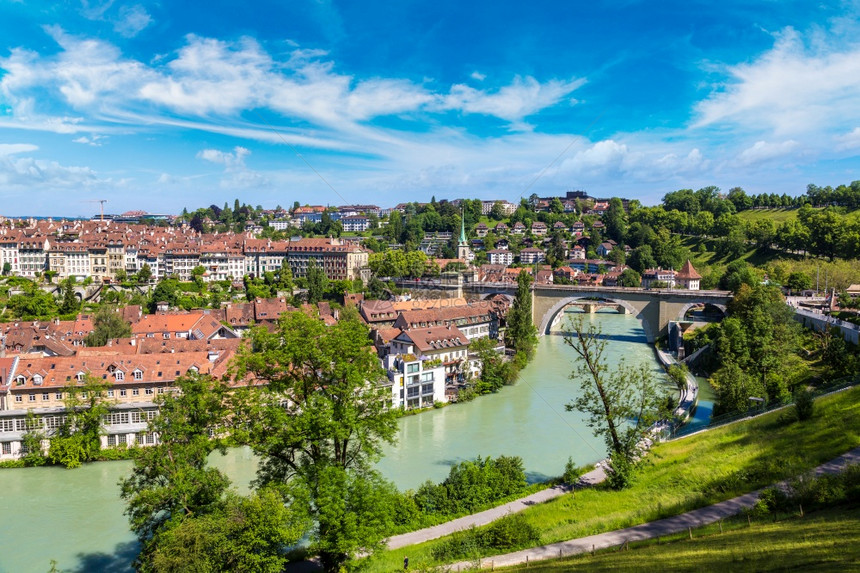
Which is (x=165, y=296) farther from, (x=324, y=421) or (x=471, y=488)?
(x=324, y=421)

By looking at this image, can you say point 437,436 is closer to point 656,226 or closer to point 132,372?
point 132,372

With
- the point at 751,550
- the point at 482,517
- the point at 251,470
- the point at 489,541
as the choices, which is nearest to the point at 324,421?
the point at 489,541

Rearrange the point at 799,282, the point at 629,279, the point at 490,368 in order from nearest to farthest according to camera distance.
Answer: the point at 490,368 < the point at 799,282 < the point at 629,279

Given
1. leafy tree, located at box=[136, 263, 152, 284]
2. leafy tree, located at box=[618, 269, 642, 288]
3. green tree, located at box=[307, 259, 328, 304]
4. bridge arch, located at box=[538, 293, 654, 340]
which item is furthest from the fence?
leafy tree, located at box=[136, 263, 152, 284]

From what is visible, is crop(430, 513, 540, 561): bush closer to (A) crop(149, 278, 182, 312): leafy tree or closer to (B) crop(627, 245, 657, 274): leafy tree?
(A) crop(149, 278, 182, 312): leafy tree

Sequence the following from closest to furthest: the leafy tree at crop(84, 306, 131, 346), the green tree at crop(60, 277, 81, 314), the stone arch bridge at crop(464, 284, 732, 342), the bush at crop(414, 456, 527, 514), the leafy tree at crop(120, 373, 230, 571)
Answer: the leafy tree at crop(120, 373, 230, 571), the bush at crop(414, 456, 527, 514), the leafy tree at crop(84, 306, 131, 346), the green tree at crop(60, 277, 81, 314), the stone arch bridge at crop(464, 284, 732, 342)

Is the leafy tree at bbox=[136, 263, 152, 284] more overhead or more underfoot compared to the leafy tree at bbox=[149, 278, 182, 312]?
more overhead

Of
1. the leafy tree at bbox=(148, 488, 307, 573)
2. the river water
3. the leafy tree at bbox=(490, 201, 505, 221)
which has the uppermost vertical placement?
the leafy tree at bbox=(490, 201, 505, 221)

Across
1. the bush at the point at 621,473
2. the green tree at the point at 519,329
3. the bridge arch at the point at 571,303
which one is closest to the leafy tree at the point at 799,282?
the bridge arch at the point at 571,303
